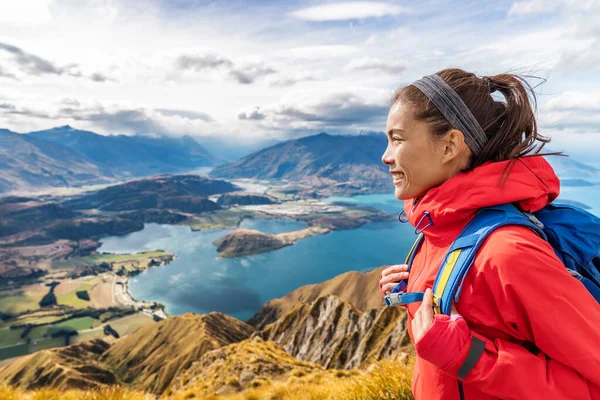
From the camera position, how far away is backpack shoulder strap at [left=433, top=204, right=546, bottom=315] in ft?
4.33

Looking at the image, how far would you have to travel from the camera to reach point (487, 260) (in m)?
1.26

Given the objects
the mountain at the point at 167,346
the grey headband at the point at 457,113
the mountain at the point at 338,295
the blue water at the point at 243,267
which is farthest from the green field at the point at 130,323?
the grey headband at the point at 457,113

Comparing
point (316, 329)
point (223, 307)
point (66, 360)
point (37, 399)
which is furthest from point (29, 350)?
point (37, 399)

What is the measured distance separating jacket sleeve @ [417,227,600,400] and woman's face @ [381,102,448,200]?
486 millimetres

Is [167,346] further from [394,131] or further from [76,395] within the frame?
[394,131]

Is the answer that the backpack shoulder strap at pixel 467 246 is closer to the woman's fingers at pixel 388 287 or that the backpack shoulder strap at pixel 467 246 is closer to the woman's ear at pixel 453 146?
the woman's ear at pixel 453 146

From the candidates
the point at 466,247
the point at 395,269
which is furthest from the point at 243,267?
the point at 466,247

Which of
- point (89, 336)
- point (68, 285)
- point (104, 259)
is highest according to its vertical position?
point (68, 285)

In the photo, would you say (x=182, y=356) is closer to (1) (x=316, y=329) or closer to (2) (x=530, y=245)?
(1) (x=316, y=329)

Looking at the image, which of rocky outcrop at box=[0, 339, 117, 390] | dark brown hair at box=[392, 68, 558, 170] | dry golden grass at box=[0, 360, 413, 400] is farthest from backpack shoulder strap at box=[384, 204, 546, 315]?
rocky outcrop at box=[0, 339, 117, 390]

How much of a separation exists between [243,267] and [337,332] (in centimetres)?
9427

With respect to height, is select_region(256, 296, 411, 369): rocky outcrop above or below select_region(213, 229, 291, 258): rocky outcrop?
above

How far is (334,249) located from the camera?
529 ft

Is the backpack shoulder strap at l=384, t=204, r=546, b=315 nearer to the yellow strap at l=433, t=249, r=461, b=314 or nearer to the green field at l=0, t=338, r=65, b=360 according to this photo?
the yellow strap at l=433, t=249, r=461, b=314
